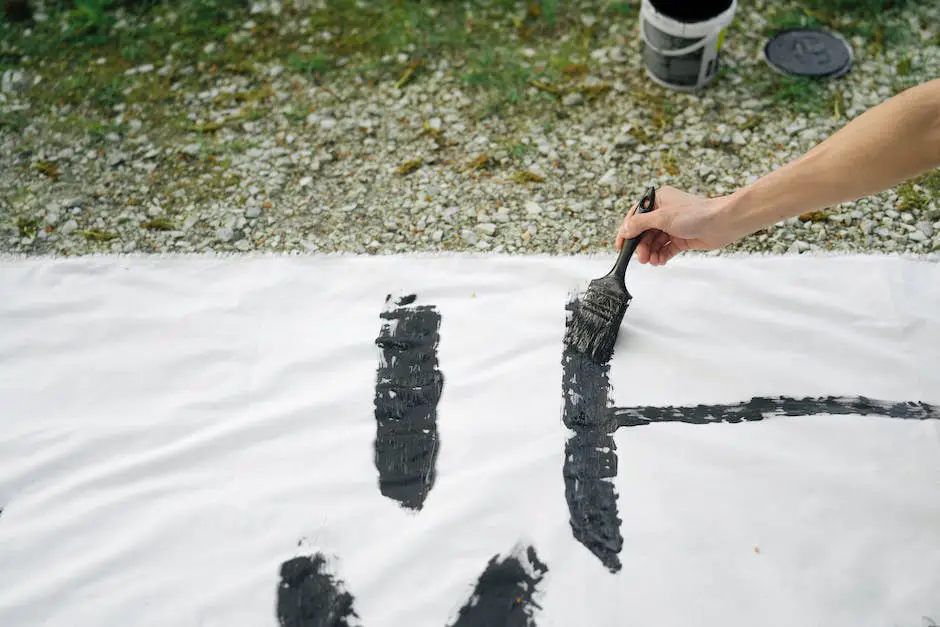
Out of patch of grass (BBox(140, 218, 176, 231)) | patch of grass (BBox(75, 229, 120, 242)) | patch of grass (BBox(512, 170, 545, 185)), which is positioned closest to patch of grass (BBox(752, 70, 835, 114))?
patch of grass (BBox(512, 170, 545, 185))

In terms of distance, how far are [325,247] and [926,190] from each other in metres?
1.68

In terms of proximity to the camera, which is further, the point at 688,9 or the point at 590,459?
the point at 688,9

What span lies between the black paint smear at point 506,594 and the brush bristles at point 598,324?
0.47 meters

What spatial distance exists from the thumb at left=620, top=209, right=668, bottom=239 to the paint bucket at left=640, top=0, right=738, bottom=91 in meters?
0.88

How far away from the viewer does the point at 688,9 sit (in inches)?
89.2

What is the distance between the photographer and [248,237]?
202 cm

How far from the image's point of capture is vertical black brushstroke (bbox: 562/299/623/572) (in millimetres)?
1414

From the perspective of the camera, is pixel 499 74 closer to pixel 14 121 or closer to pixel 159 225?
pixel 159 225

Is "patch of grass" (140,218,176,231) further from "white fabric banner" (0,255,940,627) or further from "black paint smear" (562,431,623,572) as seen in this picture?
"black paint smear" (562,431,623,572)

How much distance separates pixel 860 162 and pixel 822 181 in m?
0.08

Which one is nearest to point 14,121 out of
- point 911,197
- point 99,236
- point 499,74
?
point 99,236

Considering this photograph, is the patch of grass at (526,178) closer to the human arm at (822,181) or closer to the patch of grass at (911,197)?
the human arm at (822,181)

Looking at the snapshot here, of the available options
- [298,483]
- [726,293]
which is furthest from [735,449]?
[298,483]

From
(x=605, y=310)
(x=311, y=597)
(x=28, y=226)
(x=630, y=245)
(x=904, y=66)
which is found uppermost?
(x=904, y=66)
